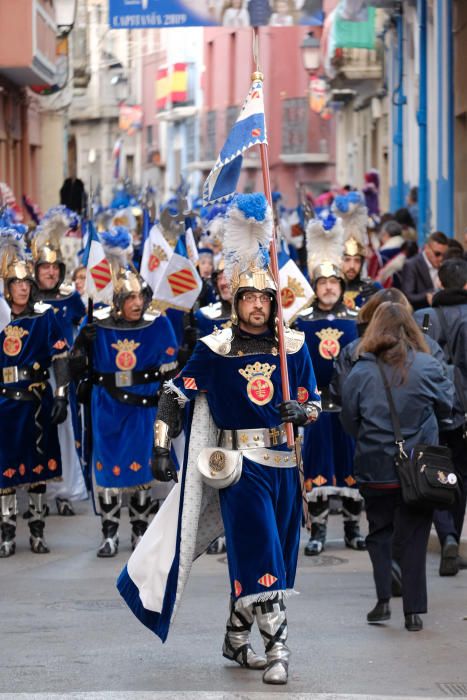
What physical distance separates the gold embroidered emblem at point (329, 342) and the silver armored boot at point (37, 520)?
2.05m

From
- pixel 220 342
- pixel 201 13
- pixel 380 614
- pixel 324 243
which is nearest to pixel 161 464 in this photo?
pixel 220 342

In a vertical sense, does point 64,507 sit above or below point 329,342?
below

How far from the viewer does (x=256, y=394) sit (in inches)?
314

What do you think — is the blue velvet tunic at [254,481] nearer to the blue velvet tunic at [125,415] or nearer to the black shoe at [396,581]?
the black shoe at [396,581]

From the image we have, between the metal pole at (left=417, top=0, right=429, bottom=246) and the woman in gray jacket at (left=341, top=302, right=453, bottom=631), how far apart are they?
16.7 m

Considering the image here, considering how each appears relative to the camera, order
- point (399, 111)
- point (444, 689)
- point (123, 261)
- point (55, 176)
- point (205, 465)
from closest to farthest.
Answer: point (444, 689), point (205, 465), point (123, 261), point (399, 111), point (55, 176)

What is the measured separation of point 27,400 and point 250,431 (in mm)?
3984

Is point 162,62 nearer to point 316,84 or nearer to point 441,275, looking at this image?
point 316,84

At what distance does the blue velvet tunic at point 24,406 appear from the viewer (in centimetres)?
1160

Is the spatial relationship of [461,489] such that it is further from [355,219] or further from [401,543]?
[355,219]

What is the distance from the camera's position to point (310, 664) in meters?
8.02

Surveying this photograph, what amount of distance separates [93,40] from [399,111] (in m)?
43.4

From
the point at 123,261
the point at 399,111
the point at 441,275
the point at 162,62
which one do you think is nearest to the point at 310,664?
the point at 441,275

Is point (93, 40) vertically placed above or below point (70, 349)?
above
